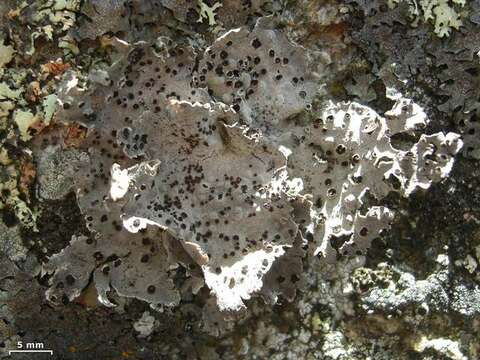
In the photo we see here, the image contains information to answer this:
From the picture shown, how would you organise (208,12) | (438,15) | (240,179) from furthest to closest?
1. (438,15)
2. (208,12)
3. (240,179)

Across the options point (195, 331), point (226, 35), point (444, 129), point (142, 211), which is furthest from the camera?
point (444, 129)

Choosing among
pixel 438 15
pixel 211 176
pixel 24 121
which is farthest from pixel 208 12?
pixel 438 15

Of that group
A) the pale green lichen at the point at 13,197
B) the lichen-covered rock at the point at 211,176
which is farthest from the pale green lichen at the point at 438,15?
the pale green lichen at the point at 13,197

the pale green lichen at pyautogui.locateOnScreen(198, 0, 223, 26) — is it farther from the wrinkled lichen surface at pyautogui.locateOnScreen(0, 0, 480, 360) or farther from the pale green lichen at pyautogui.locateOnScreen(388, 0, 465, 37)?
the pale green lichen at pyautogui.locateOnScreen(388, 0, 465, 37)

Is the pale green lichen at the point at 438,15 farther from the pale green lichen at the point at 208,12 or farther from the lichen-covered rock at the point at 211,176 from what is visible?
the pale green lichen at the point at 208,12

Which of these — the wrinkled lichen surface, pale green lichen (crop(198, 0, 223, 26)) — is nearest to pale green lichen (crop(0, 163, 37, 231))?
the wrinkled lichen surface

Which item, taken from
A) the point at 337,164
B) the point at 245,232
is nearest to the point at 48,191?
the point at 245,232

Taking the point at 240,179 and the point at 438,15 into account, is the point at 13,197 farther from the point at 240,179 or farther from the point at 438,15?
the point at 438,15

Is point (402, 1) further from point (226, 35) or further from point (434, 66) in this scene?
point (226, 35)
